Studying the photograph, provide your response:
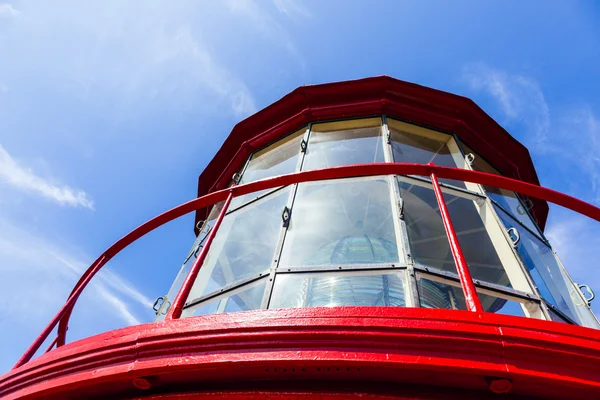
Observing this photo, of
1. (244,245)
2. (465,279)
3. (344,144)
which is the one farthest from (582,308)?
(244,245)

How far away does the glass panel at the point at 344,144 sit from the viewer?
13.6ft

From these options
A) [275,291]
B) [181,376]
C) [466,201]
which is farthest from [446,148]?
[181,376]

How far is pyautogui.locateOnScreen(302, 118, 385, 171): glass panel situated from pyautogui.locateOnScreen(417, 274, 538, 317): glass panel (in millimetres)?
1658

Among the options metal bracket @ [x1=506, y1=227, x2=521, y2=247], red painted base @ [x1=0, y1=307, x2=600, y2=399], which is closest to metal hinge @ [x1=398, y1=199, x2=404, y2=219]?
metal bracket @ [x1=506, y1=227, x2=521, y2=247]

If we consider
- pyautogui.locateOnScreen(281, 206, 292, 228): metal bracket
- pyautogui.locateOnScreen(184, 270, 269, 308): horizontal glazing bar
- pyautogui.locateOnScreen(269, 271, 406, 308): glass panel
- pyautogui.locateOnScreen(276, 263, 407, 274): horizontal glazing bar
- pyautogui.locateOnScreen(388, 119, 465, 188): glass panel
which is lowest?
pyautogui.locateOnScreen(269, 271, 406, 308): glass panel

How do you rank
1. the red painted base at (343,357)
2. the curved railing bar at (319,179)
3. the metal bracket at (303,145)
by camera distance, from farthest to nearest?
the metal bracket at (303,145) → the curved railing bar at (319,179) → the red painted base at (343,357)

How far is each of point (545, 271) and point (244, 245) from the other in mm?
2338

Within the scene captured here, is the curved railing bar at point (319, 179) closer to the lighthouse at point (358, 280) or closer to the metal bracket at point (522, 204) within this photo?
the lighthouse at point (358, 280)

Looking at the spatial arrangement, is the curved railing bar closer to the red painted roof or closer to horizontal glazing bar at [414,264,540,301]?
horizontal glazing bar at [414,264,540,301]

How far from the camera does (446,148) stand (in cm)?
444

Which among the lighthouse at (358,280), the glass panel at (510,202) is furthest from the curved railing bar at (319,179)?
the glass panel at (510,202)

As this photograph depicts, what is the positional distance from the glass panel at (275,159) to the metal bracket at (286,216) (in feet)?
3.17

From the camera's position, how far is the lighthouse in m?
1.38

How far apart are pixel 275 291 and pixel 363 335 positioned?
3.91 feet
